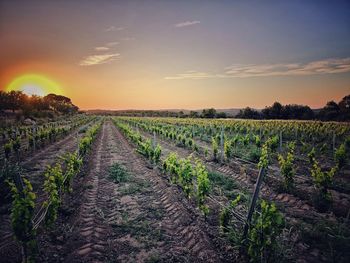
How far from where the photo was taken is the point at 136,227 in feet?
18.0

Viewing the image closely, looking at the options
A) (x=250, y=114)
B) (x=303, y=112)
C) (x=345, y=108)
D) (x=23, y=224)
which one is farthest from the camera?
(x=250, y=114)

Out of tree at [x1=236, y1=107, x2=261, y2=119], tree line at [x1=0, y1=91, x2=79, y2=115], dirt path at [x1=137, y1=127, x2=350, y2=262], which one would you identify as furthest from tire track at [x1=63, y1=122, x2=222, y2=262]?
tree at [x1=236, y1=107, x2=261, y2=119]

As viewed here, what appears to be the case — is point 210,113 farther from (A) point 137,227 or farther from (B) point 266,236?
(B) point 266,236

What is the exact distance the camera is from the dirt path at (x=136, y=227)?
4.39 metres

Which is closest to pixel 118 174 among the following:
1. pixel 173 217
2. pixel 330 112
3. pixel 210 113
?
pixel 173 217

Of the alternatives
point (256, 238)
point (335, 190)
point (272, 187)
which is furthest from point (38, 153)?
point (335, 190)

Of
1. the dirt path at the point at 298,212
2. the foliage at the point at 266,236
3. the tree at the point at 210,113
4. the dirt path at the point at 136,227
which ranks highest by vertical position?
the tree at the point at 210,113

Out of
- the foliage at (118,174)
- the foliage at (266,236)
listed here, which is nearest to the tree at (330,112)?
the foliage at (118,174)

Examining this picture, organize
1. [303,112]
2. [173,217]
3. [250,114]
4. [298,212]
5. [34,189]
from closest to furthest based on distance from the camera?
[173,217]
[298,212]
[34,189]
[303,112]
[250,114]

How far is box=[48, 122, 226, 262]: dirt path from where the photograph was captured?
4391 millimetres

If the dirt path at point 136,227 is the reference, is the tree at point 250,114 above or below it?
above

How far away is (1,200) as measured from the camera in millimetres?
6984

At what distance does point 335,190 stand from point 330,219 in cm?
279

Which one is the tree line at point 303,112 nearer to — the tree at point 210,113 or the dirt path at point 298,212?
the tree at point 210,113
